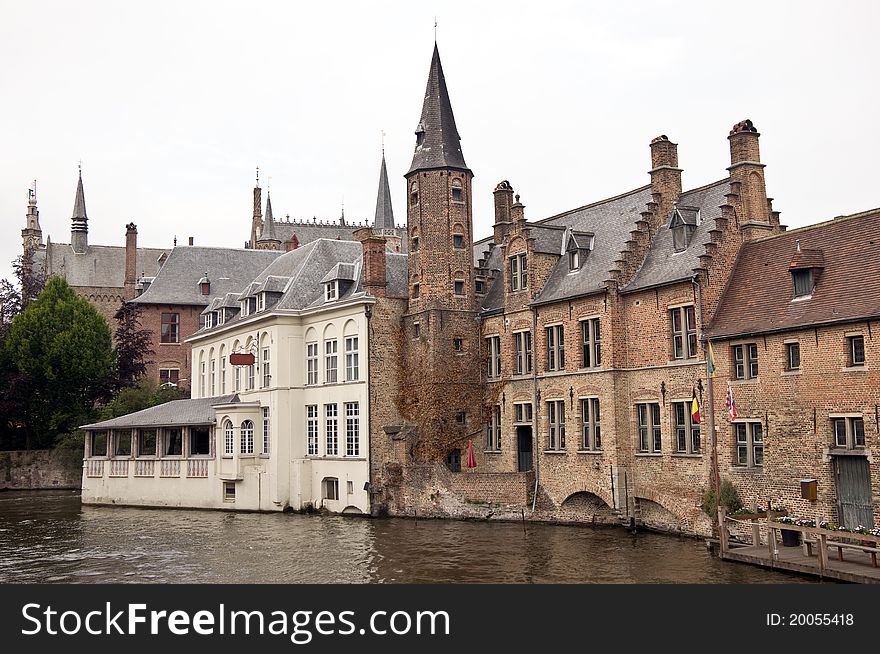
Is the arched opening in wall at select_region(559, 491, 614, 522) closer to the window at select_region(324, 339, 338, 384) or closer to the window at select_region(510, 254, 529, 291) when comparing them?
the window at select_region(510, 254, 529, 291)

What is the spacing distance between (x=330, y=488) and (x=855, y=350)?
23665 millimetres

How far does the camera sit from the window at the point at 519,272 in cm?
3922

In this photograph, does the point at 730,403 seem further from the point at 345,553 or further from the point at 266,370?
the point at 266,370

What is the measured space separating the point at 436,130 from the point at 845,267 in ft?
64.5

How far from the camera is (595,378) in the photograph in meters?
34.8

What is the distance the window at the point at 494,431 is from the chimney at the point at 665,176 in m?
10.8

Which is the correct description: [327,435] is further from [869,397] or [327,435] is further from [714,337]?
[869,397]

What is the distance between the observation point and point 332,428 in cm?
4247

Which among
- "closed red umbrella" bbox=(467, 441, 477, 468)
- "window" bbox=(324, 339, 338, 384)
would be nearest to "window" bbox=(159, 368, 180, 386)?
"window" bbox=(324, 339, 338, 384)

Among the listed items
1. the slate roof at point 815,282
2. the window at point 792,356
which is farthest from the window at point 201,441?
the window at point 792,356

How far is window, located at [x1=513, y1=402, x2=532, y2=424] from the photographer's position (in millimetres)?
38750

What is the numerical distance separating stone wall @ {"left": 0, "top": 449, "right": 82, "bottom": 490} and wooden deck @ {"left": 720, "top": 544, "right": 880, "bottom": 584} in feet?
159

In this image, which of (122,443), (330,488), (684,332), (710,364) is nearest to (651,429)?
(684,332)

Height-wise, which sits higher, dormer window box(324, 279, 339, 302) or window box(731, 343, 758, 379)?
dormer window box(324, 279, 339, 302)
